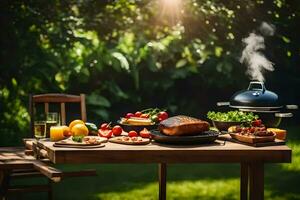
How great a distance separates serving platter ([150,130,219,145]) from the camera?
13.8ft

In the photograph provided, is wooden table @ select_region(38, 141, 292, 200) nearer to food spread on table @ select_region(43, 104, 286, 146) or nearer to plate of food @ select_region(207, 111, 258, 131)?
food spread on table @ select_region(43, 104, 286, 146)

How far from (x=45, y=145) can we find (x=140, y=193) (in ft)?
8.60

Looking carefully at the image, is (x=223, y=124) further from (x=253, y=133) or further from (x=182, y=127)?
(x=182, y=127)

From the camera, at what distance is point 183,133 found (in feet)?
13.9

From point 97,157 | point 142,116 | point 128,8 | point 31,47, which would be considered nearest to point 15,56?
point 31,47

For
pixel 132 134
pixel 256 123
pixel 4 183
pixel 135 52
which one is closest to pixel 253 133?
pixel 256 123

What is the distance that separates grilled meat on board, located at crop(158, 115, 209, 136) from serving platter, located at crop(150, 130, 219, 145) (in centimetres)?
3

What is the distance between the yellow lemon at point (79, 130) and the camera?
14.6 ft

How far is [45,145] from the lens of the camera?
419 cm

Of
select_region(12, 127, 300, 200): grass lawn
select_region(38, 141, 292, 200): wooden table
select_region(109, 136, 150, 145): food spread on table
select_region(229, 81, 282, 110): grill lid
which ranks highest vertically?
select_region(229, 81, 282, 110): grill lid

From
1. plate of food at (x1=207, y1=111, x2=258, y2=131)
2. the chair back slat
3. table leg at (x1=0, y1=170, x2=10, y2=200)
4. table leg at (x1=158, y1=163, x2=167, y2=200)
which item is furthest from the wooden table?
the chair back slat

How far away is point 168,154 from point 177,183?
324 cm

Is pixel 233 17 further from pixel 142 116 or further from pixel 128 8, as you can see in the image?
pixel 142 116

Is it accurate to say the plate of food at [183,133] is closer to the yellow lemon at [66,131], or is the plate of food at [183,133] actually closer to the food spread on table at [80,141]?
the food spread on table at [80,141]
